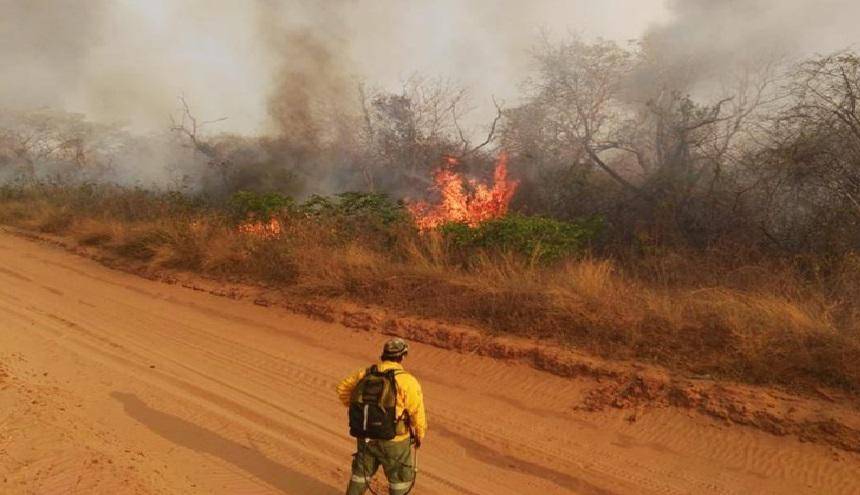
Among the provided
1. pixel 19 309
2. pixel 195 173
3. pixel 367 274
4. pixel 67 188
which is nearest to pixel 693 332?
pixel 367 274

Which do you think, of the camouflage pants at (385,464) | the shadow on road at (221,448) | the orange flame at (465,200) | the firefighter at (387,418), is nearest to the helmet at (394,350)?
the firefighter at (387,418)

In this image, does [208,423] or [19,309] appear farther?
[19,309]

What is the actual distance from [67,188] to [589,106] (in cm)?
1511

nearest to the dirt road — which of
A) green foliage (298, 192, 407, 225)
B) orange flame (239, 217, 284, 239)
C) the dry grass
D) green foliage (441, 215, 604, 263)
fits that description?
the dry grass

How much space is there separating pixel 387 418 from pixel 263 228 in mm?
8156

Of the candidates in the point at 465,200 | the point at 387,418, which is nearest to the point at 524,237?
the point at 465,200

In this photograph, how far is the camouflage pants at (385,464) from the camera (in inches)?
144

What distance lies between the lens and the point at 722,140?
11031mm

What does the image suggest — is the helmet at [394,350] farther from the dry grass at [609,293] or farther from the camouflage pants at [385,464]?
the dry grass at [609,293]

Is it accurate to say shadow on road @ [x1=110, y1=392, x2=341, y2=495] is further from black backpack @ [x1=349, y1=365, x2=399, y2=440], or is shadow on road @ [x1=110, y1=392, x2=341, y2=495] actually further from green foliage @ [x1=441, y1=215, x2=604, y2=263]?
green foliage @ [x1=441, y1=215, x2=604, y2=263]

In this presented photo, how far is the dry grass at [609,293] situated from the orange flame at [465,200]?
1640mm

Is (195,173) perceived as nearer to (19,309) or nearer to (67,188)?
(67,188)

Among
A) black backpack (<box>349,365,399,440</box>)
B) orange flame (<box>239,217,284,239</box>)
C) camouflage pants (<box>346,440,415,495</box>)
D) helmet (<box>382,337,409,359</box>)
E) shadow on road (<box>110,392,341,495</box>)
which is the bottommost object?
shadow on road (<box>110,392,341,495</box>)

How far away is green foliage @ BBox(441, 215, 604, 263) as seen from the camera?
8.75m
